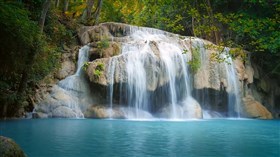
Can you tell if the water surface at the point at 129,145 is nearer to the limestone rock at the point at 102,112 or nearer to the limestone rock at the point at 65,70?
the limestone rock at the point at 102,112

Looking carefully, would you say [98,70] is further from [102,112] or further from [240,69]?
[240,69]

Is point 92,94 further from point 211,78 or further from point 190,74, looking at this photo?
point 211,78

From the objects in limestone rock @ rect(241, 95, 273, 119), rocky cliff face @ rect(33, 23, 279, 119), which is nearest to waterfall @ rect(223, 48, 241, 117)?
rocky cliff face @ rect(33, 23, 279, 119)

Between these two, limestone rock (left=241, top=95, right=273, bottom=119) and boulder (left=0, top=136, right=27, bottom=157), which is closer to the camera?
boulder (left=0, top=136, right=27, bottom=157)

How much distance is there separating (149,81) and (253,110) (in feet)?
21.6

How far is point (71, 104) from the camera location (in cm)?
1407

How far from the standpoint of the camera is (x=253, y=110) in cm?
1736

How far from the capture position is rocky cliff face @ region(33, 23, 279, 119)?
14414 mm

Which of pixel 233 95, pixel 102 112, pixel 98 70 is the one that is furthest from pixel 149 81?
pixel 233 95

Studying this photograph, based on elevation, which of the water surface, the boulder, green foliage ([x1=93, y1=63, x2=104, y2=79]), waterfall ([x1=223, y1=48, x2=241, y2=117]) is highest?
green foliage ([x1=93, y1=63, x2=104, y2=79])

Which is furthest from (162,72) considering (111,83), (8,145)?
(8,145)

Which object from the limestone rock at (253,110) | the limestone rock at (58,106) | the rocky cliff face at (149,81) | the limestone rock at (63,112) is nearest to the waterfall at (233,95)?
the rocky cliff face at (149,81)

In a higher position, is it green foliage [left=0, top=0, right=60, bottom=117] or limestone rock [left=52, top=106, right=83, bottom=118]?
green foliage [left=0, top=0, right=60, bottom=117]

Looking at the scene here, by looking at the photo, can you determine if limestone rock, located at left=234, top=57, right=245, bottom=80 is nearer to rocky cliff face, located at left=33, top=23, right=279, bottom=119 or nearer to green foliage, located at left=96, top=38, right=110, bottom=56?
rocky cliff face, located at left=33, top=23, right=279, bottom=119
